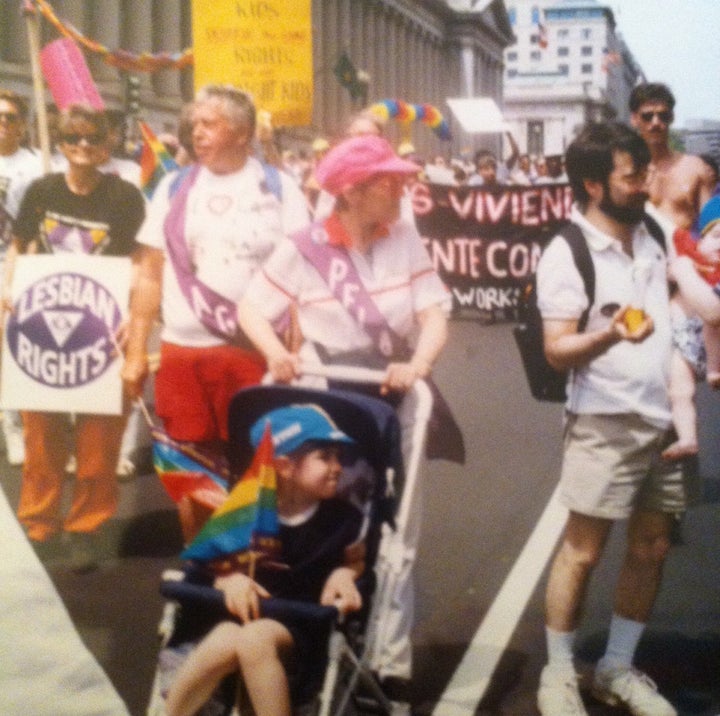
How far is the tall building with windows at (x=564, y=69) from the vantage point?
9.49ft

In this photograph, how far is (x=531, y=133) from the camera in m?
3.13

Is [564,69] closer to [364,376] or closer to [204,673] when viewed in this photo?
[364,376]

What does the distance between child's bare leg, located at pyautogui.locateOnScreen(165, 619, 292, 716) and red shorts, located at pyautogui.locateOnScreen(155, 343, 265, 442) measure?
632mm

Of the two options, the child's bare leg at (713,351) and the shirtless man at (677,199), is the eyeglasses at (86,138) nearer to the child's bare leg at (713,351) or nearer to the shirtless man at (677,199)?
the shirtless man at (677,199)

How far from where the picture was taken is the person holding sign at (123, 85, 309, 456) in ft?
9.89

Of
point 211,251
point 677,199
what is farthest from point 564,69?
point 211,251

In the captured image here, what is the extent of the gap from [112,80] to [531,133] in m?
0.99

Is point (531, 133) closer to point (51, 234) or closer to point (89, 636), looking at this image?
point (51, 234)

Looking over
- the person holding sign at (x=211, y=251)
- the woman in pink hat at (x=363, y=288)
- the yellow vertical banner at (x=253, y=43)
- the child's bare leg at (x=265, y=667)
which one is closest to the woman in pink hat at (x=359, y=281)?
the woman in pink hat at (x=363, y=288)

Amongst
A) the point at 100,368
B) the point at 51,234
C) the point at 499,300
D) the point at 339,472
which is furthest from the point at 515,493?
the point at 51,234

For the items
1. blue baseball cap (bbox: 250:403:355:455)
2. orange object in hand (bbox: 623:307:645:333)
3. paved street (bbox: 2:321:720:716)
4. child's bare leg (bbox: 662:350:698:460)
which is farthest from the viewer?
paved street (bbox: 2:321:720:716)

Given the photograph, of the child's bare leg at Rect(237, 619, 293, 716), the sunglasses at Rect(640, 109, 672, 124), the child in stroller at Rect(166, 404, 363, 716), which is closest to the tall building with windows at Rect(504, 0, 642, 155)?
the sunglasses at Rect(640, 109, 672, 124)

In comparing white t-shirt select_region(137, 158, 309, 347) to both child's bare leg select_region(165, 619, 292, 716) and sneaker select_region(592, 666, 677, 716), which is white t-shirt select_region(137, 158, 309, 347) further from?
sneaker select_region(592, 666, 677, 716)

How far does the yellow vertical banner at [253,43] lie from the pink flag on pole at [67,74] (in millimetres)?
251
